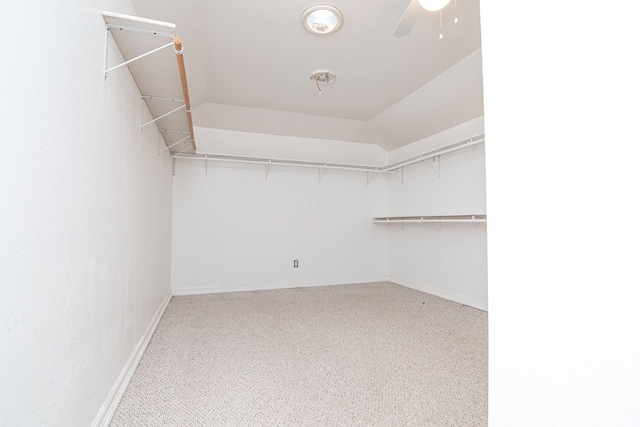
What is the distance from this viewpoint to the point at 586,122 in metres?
0.51

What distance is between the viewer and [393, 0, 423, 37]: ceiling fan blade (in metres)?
1.72

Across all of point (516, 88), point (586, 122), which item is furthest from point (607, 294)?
point (516, 88)

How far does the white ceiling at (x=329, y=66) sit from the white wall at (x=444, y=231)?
1.63 ft

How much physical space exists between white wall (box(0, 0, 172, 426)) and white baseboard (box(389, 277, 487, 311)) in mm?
3271

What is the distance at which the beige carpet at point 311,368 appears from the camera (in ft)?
4.92

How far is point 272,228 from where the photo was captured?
4367 millimetres

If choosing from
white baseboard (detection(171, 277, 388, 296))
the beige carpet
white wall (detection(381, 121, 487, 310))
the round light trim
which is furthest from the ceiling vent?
white baseboard (detection(171, 277, 388, 296))

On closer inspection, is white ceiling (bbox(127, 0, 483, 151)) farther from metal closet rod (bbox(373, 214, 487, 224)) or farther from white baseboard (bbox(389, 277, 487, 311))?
white baseboard (bbox(389, 277, 487, 311))

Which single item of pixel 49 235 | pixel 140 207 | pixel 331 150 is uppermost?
pixel 331 150

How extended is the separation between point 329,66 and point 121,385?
9.53 feet

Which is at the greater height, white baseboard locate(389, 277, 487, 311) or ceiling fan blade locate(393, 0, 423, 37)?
ceiling fan blade locate(393, 0, 423, 37)

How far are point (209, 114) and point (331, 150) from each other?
1817 mm

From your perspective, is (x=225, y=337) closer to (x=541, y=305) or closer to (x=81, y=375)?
(x=81, y=375)

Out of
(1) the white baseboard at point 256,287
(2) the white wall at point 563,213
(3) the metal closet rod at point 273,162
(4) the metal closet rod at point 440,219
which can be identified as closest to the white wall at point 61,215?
(2) the white wall at point 563,213
